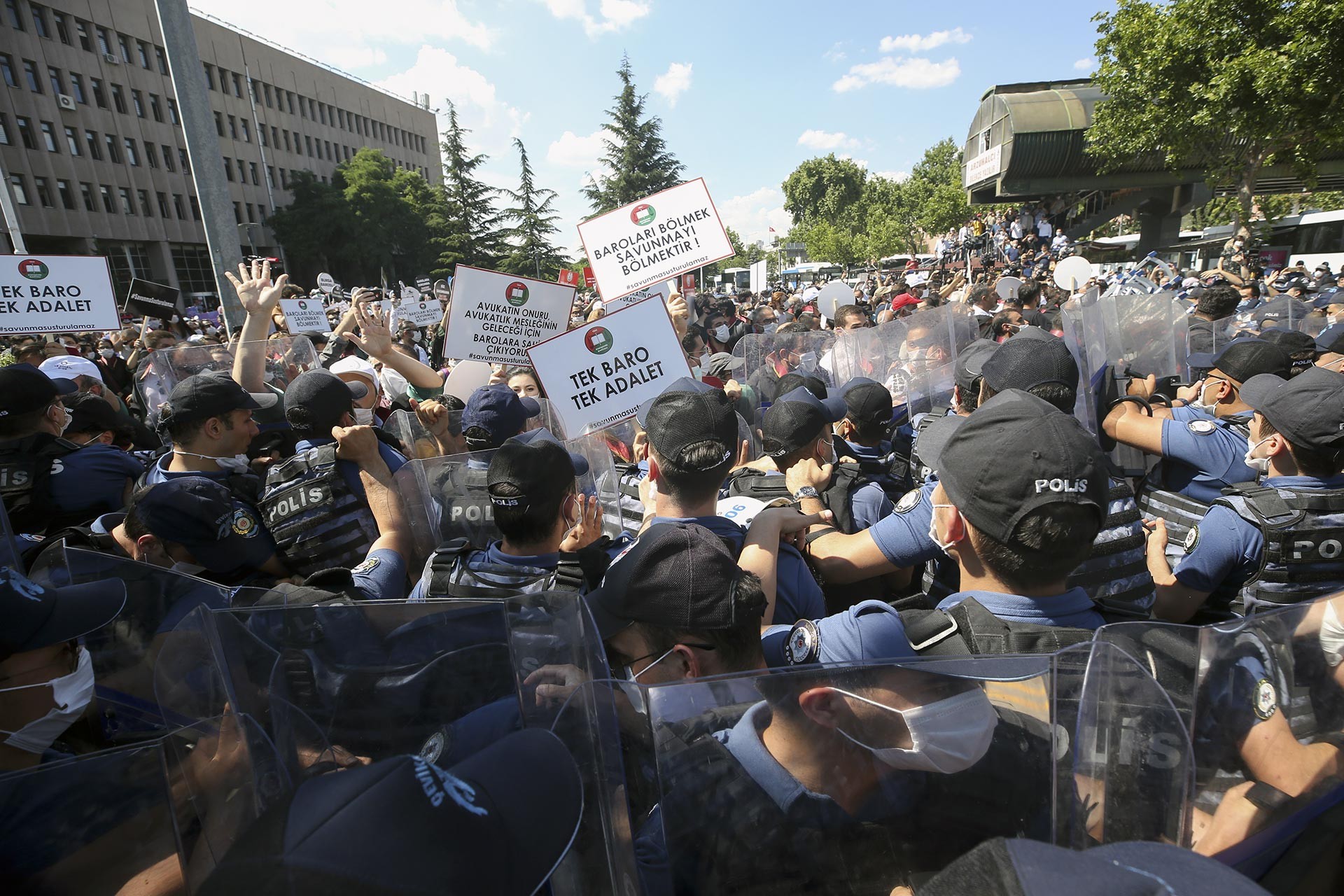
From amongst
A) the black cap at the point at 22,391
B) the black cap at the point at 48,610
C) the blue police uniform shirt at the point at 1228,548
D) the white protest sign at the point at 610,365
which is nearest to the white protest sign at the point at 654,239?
the white protest sign at the point at 610,365

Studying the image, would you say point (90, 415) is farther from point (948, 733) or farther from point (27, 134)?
point (27, 134)

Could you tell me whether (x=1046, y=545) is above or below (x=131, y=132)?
below

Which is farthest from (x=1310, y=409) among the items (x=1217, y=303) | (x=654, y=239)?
(x=1217, y=303)

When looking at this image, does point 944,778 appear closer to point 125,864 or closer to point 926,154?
point 125,864

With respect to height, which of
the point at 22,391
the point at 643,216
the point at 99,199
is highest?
the point at 99,199

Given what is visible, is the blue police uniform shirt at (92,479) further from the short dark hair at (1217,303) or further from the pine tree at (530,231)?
the pine tree at (530,231)

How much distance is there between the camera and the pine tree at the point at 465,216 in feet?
181

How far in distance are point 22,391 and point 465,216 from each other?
58226mm

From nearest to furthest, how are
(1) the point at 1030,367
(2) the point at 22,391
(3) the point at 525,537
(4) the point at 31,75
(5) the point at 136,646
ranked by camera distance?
1. (5) the point at 136,646
2. (3) the point at 525,537
3. (1) the point at 1030,367
4. (2) the point at 22,391
5. (4) the point at 31,75

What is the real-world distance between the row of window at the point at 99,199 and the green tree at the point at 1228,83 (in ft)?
138

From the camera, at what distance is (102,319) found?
6.48 meters

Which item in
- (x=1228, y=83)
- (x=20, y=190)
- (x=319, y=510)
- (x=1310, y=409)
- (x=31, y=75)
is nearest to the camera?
(x=1310, y=409)

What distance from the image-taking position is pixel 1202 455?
9.45 feet

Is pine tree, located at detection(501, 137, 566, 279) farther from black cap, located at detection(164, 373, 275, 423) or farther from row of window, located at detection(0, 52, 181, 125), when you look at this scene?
black cap, located at detection(164, 373, 275, 423)
